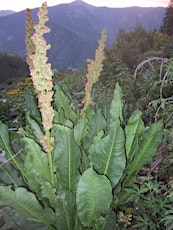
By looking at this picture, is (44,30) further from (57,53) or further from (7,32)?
(7,32)

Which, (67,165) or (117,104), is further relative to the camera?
(117,104)

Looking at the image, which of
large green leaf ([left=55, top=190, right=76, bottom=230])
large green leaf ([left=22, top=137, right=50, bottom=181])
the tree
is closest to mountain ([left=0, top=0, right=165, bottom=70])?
the tree

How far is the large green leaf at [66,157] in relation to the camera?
1.09 m

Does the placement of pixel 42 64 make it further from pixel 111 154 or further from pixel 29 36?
pixel 29 36

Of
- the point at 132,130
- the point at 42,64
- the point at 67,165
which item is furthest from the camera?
the point at 132,130

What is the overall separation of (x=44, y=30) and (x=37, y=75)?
153mm

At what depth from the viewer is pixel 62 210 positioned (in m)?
1.08

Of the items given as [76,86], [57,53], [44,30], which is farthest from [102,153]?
[57,53]

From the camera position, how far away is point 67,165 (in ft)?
3.79

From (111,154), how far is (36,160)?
33cm

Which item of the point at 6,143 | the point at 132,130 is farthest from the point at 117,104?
the point at 6,143

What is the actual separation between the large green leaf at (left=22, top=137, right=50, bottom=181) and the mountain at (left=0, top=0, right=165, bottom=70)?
3344 inches

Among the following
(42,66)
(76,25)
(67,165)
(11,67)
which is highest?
(42,66)

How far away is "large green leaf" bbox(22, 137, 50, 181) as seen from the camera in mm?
1168
